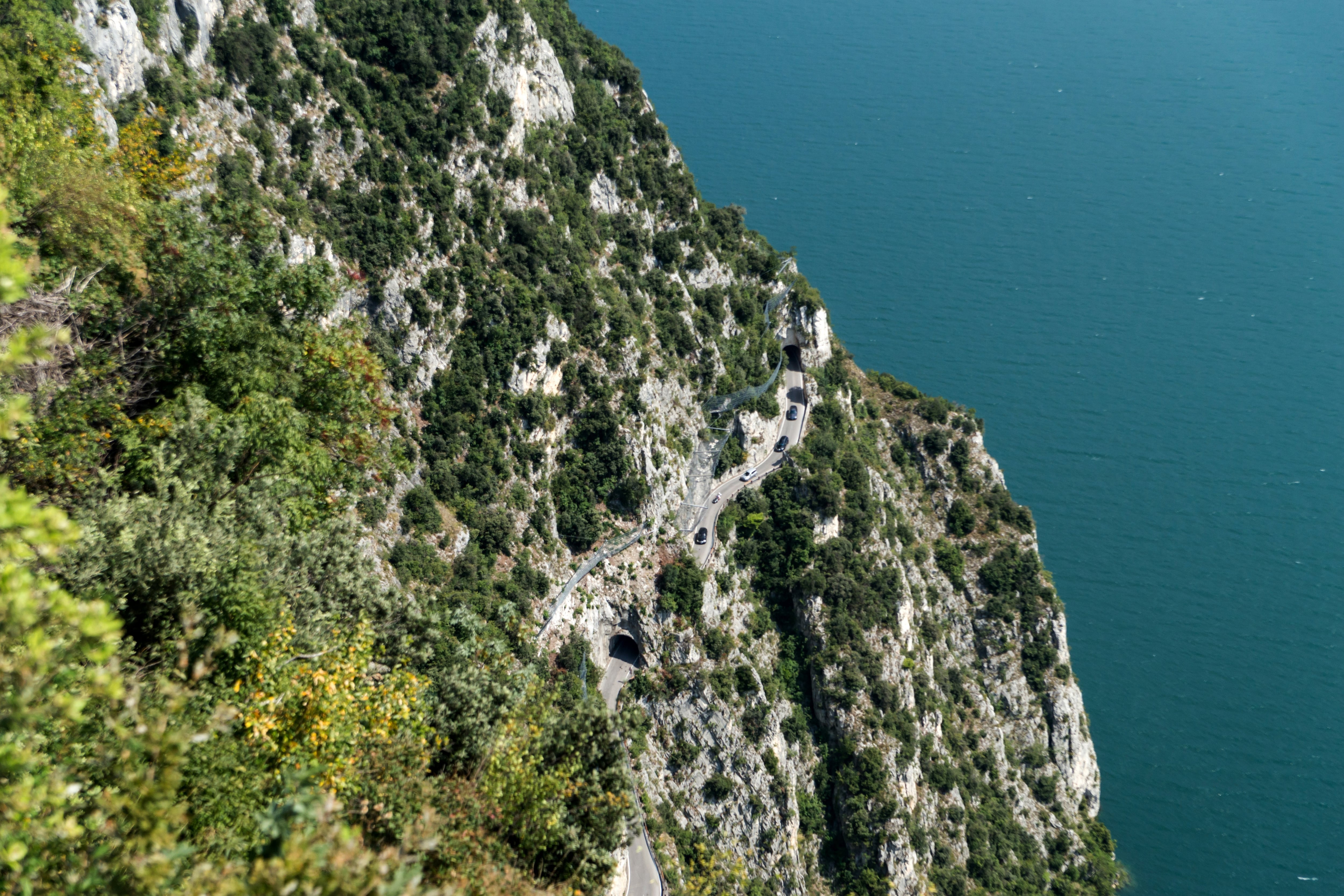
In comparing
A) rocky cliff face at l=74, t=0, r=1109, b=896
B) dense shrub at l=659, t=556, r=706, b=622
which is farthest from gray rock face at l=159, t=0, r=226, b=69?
dense shrub at l=659, t=556, r=706, b=622

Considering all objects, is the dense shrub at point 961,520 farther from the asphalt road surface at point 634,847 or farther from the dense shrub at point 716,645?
the asphalt road surface at point 634,847

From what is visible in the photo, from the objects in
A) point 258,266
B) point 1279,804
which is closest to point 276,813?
point 258,266

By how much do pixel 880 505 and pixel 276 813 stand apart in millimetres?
89599

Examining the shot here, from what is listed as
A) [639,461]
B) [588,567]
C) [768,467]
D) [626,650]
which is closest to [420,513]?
[588,567]

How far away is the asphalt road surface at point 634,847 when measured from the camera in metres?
55.2

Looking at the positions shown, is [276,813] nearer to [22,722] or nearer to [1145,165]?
[22,722]

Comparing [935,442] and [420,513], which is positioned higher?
[935,442]

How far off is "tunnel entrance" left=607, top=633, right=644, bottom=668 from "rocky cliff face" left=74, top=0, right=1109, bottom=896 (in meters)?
1.48

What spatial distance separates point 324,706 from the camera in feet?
62.1

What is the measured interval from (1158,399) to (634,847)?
13640 centimetres

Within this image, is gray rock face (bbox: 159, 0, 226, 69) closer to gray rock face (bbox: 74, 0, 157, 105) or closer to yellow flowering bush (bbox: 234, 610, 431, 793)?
gray rock face (bbox: 74, 0, 157, 105)

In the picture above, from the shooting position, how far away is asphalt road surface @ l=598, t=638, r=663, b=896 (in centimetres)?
5519

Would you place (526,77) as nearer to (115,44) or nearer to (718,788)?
(115,44)

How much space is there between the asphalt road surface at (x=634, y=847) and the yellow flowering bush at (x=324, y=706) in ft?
73.2
